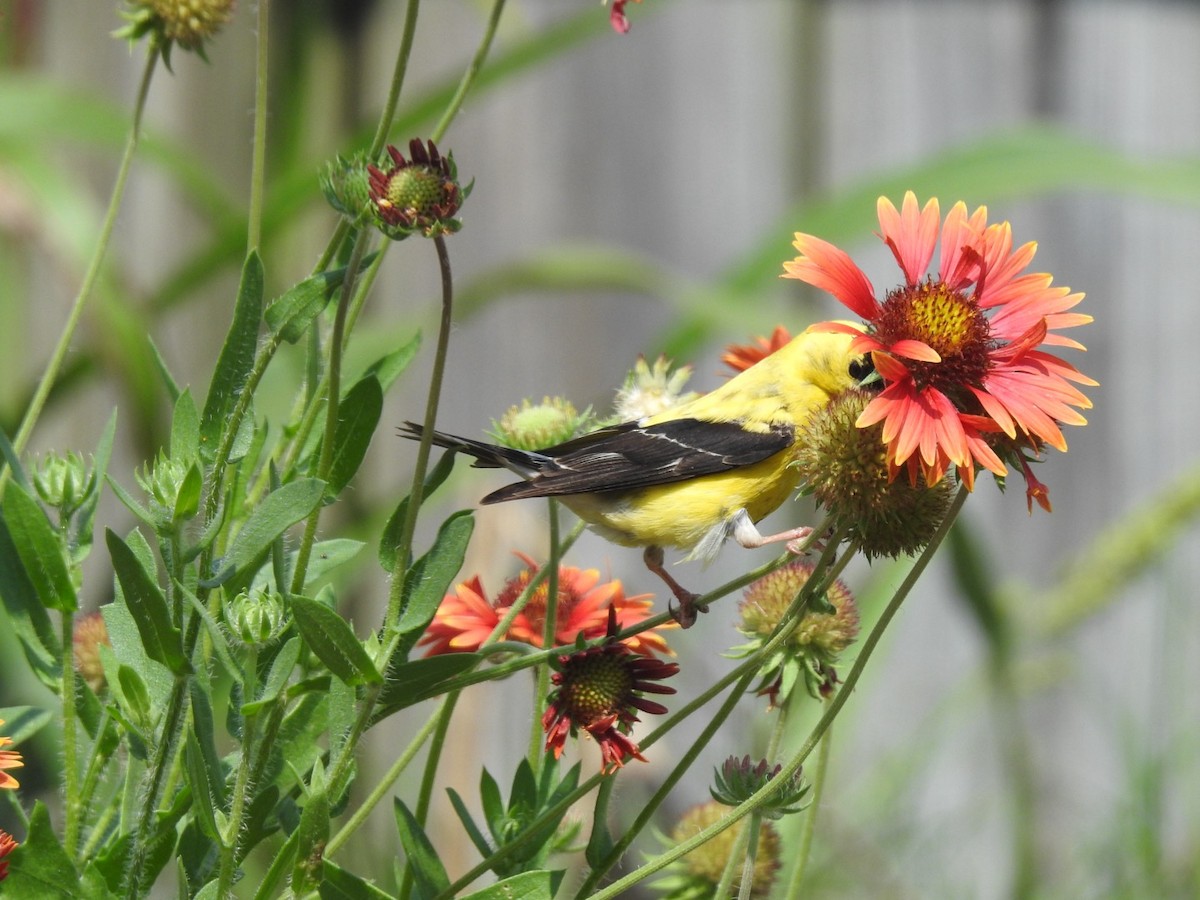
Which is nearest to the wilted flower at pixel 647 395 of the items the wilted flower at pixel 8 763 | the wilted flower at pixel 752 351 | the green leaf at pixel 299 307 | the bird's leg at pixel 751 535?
the wilted flower at pixel 752 351

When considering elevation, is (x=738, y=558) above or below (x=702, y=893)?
above

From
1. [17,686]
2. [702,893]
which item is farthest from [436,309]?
[702,893]

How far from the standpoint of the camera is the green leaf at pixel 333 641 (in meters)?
0.76

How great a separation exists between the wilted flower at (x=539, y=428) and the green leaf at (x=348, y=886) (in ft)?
1.33

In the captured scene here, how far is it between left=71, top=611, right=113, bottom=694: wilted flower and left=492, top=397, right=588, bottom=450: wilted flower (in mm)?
394

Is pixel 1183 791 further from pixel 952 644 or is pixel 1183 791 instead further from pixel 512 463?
pixel 512 463

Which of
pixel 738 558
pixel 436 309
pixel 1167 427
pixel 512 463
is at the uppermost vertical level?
pixel 1167 427

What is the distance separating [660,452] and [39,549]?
821 mm

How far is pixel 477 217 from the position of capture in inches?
151

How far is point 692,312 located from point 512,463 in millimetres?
1358

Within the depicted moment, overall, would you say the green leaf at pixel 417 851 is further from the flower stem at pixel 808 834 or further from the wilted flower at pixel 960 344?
the wilted flower at pixel 960 344

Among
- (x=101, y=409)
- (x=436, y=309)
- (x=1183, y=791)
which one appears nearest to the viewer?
(x=1183, y=791)

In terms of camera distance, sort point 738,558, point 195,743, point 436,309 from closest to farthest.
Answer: point 195,743 < point 436,309 < point 738,558

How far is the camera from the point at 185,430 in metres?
0.87
